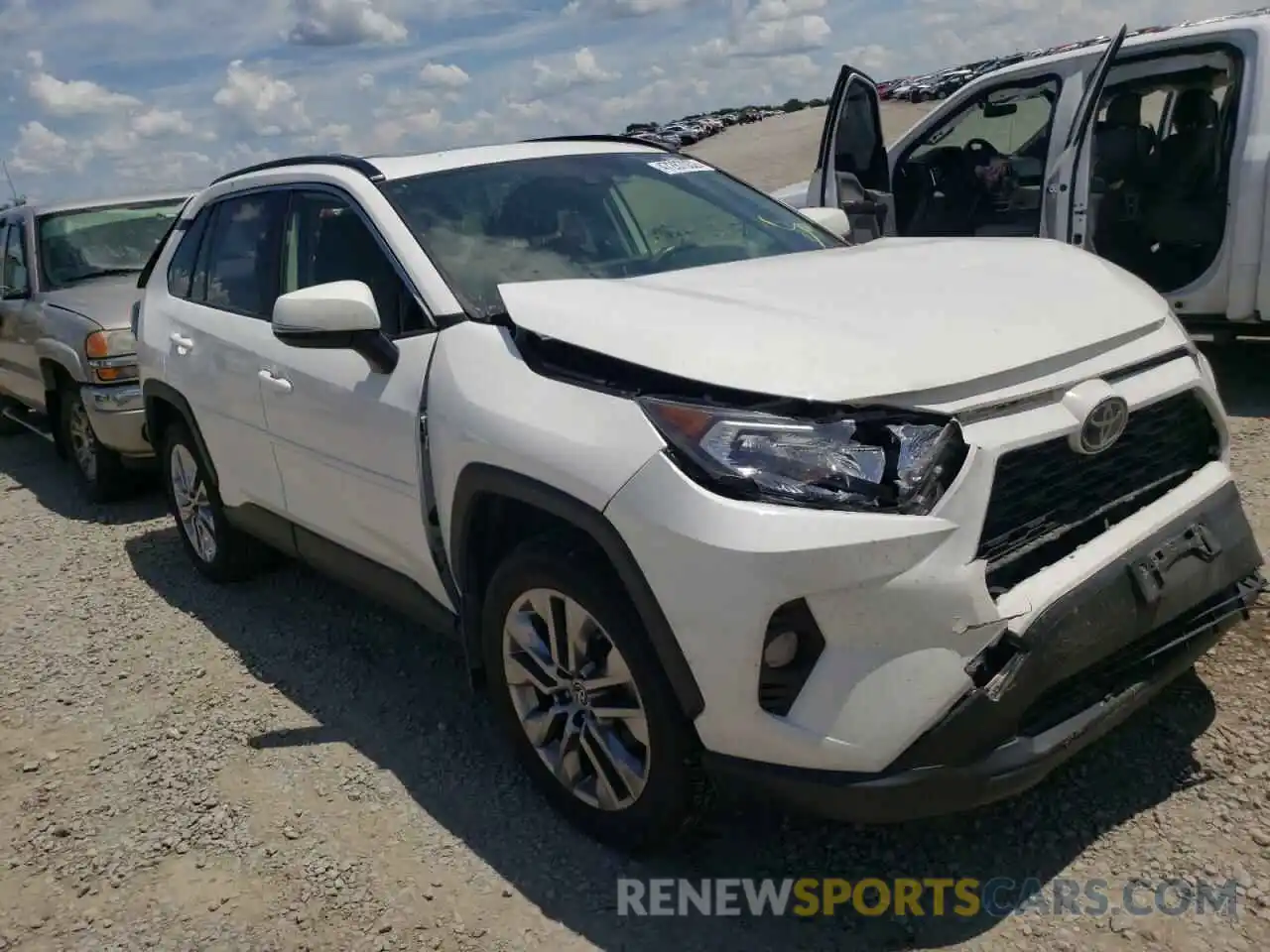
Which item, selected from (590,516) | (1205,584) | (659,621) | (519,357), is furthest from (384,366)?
(1205,584)

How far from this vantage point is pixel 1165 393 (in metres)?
2.67

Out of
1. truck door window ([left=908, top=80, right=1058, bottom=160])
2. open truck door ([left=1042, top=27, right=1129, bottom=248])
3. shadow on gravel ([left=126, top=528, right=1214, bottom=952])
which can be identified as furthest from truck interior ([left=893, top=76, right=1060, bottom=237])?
shadow on gravel ([left=126, top=528, right=1214, bottom=952])

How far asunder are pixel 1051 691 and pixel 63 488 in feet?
23.0

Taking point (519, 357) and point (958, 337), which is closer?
point (958, 337)

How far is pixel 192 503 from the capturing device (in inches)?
203

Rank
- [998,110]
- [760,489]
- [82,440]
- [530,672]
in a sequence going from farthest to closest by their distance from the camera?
[998,110] < [82,440] < [530,672] < [760,489]

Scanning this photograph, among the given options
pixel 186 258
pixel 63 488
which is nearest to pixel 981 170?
pixel 186 258

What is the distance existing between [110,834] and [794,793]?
7.19 ft

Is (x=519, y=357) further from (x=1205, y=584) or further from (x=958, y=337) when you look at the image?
(x=1205, y=584)

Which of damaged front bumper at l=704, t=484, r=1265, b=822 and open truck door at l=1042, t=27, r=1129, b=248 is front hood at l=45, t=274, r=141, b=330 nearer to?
open truck door at l=1042, t=27, r=1129, b=248

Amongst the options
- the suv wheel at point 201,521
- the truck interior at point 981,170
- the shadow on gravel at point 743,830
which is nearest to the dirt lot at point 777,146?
the truck interior at point 981,170

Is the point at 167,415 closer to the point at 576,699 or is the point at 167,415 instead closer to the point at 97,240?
the point at 97,240

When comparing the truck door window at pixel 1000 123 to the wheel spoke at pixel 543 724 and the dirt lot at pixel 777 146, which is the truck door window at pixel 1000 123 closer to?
the wheel spoke at pixel 543 724

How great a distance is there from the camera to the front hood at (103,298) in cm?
645
